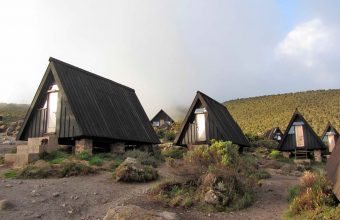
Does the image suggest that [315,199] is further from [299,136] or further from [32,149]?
[299,136]

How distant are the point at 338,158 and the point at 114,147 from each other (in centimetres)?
1452

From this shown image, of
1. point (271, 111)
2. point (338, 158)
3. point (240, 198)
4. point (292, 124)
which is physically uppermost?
point (271, 111)

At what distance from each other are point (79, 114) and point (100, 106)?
2301mm

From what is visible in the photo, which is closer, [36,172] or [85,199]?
[85,199]

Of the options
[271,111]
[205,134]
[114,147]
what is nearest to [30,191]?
[114,147]

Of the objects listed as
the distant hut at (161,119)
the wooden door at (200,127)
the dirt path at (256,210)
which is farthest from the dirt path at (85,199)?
the distant hut at (161,119)

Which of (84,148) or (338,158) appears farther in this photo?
(84,148)

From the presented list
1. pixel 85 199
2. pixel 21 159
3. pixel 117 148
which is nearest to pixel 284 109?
pixel 117 148

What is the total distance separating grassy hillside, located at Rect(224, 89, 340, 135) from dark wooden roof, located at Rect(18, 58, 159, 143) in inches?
1725

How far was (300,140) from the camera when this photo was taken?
38.2 metres

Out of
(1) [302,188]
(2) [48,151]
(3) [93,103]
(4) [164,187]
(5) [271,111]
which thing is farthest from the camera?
(5) [271,111]

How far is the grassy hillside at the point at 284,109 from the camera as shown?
7189 cm

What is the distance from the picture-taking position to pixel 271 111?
86.2 m

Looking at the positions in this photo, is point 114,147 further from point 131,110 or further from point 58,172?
point 58,172
